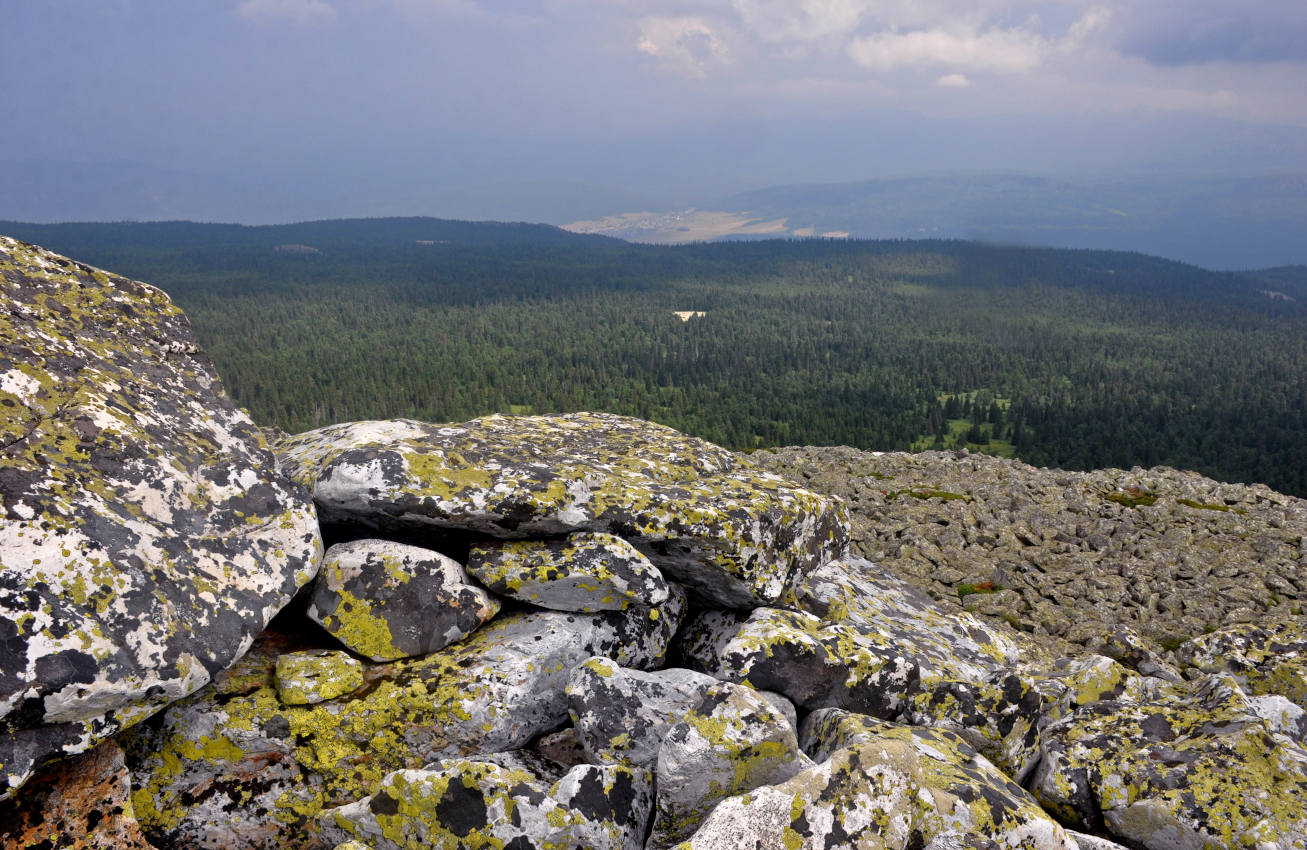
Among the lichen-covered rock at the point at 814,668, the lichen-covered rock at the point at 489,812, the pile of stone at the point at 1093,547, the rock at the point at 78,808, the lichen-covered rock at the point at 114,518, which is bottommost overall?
the pile of stone at the point at 1093,547

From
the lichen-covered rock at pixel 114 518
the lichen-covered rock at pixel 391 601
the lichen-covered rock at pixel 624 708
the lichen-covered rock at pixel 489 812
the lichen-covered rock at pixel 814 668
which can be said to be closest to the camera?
the lichen-covered rock at pixel 114 518

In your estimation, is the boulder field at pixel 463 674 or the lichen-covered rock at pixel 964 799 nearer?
the boulder field at pixel 463 674

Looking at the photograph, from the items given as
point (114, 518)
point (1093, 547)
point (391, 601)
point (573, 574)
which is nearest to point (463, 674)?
point (391, 601)

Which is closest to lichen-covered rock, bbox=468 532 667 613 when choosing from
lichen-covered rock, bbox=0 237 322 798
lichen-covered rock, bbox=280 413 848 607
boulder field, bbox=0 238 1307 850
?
boulder field, bbox=0 238 1307 850

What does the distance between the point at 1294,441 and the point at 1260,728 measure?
213 meters

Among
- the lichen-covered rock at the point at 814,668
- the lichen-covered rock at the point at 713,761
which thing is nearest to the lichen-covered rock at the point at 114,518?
the lichen-covered rock at the point at 713,761

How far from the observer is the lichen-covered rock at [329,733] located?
836 cm

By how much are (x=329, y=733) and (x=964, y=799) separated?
7736 mm

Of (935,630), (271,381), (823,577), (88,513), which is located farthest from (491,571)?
(271,381)

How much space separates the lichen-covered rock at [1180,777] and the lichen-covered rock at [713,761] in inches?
147

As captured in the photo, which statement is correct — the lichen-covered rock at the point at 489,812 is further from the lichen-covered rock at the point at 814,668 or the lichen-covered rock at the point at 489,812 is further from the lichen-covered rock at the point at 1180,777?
the lichen-covered rock at the point at 1180,777

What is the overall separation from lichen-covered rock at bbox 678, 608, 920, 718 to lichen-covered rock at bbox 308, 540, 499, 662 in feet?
13.5

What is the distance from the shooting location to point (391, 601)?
10086mm

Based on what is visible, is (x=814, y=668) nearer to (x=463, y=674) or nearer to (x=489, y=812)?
(x=463, y=674)
